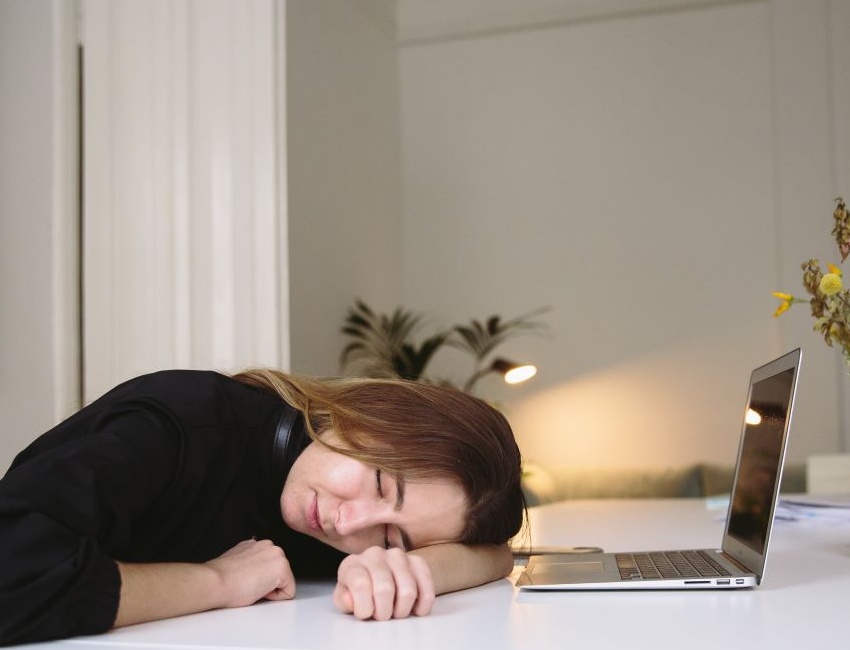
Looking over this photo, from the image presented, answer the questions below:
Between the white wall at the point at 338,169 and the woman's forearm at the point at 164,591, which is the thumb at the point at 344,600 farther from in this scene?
the white wall at the point at 338,169

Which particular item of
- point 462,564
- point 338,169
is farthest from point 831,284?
point 338,169

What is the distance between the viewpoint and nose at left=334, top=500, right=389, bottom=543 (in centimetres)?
132

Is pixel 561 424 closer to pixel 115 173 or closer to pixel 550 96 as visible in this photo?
pixel 550 96

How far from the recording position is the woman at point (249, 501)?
1.04 meters

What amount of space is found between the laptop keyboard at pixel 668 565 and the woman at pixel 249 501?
0.19 meters

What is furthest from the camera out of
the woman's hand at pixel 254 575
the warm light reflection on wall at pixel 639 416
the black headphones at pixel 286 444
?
the warm light reflection on wall at pixel 639 416

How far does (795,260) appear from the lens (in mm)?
5297

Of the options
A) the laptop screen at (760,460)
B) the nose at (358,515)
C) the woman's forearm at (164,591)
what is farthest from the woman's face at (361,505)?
the laptop screen at (760,460)

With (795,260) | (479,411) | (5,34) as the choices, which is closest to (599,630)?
(479,411)

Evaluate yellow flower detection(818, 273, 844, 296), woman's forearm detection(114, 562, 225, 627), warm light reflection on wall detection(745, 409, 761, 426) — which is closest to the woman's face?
woman's forearm detection(114, 562, 225, 627)

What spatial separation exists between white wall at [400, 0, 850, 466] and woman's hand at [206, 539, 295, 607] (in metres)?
4.49

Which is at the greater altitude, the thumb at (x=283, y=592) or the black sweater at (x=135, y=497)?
the black sweater at (x=135, y=497)

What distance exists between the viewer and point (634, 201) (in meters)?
5.64

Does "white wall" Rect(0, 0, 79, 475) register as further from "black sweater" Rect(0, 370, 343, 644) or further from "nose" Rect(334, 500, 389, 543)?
"nose" Rect(334, 500, 389, 543)
